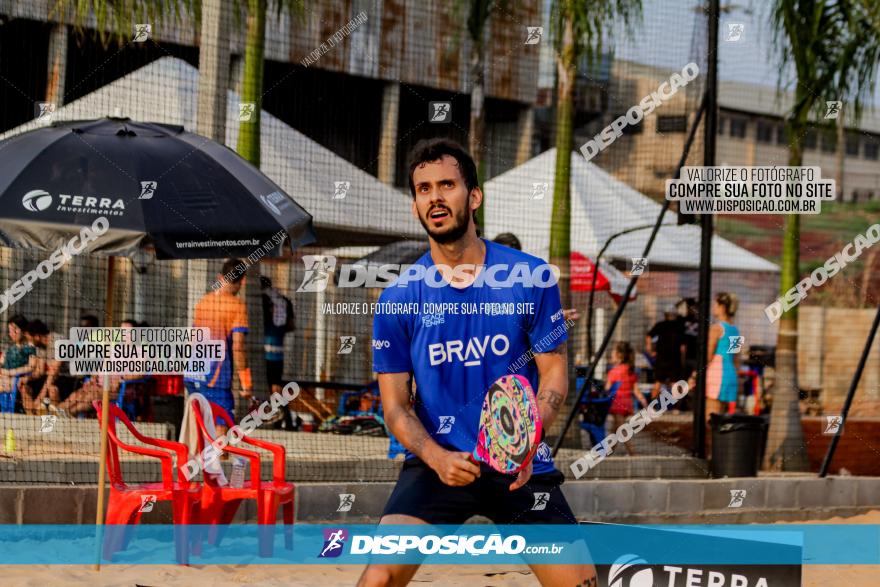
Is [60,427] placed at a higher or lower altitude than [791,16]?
lower

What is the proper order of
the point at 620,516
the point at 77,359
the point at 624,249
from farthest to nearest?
the point at 624,249 → the point at 620,516 → the point at 77,359

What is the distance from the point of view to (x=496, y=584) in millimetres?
6965

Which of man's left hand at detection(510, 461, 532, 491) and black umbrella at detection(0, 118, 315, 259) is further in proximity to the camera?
black umbrella at detection(0, 118, 315, 259)

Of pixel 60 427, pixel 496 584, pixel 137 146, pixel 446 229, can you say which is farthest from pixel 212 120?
pixel 446 229

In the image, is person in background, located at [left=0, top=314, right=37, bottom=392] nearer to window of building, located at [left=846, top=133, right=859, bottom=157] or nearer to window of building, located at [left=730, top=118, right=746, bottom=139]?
window of building, located at [left=730, top=118, right=746, bottom=139]

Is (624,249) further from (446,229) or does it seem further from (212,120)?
(446,229)

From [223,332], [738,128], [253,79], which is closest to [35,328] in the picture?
[253,79]

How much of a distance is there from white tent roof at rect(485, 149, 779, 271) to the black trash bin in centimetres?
373

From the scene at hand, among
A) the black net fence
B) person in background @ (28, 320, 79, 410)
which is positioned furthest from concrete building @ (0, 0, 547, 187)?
person in background @ (28, 320, 79, 410)

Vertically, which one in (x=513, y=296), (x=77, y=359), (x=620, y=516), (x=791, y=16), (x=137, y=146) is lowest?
(x=620, y=516)

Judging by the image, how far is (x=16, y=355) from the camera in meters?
11.3

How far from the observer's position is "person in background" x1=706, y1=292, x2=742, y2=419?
11.0 metres

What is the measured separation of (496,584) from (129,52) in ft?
43.7

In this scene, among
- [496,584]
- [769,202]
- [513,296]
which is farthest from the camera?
[769,202]
